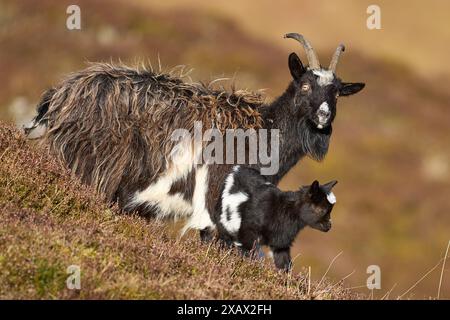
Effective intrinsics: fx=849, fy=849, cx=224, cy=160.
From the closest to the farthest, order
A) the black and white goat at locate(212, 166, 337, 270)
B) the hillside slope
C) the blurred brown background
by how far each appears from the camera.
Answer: the hillside slope < the black and white goat at locate(212, 166, 337, 270) < the blurred brown background

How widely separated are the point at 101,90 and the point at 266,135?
259cm

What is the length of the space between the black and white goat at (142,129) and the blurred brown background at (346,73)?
49.4 feet

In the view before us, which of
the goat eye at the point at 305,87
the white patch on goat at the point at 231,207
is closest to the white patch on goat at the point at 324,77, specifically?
the goat eye at the point at 305,87

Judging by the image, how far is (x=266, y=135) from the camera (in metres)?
13.0

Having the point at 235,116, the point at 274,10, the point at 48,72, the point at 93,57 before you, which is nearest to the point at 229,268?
the point at 235,116

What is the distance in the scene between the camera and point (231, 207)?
11.8m

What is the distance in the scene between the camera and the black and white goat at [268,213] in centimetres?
1151

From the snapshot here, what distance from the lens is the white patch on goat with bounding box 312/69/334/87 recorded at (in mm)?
12836

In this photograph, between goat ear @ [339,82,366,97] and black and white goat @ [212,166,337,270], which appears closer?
black and white goat @ [212,166,337,270]

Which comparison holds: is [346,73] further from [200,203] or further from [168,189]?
[168,189]

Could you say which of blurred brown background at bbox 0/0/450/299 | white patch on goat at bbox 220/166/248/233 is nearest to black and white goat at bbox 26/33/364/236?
white patch on goat at bbox 220/166/248/233

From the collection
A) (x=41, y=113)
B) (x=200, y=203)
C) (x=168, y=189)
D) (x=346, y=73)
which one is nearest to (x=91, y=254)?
(x=168, y=189)

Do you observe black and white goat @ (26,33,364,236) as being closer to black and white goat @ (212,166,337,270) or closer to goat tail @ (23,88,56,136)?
goat tail @ (23,88,56,136)

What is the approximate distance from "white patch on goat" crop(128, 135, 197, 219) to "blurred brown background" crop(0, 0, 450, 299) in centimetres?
1556
